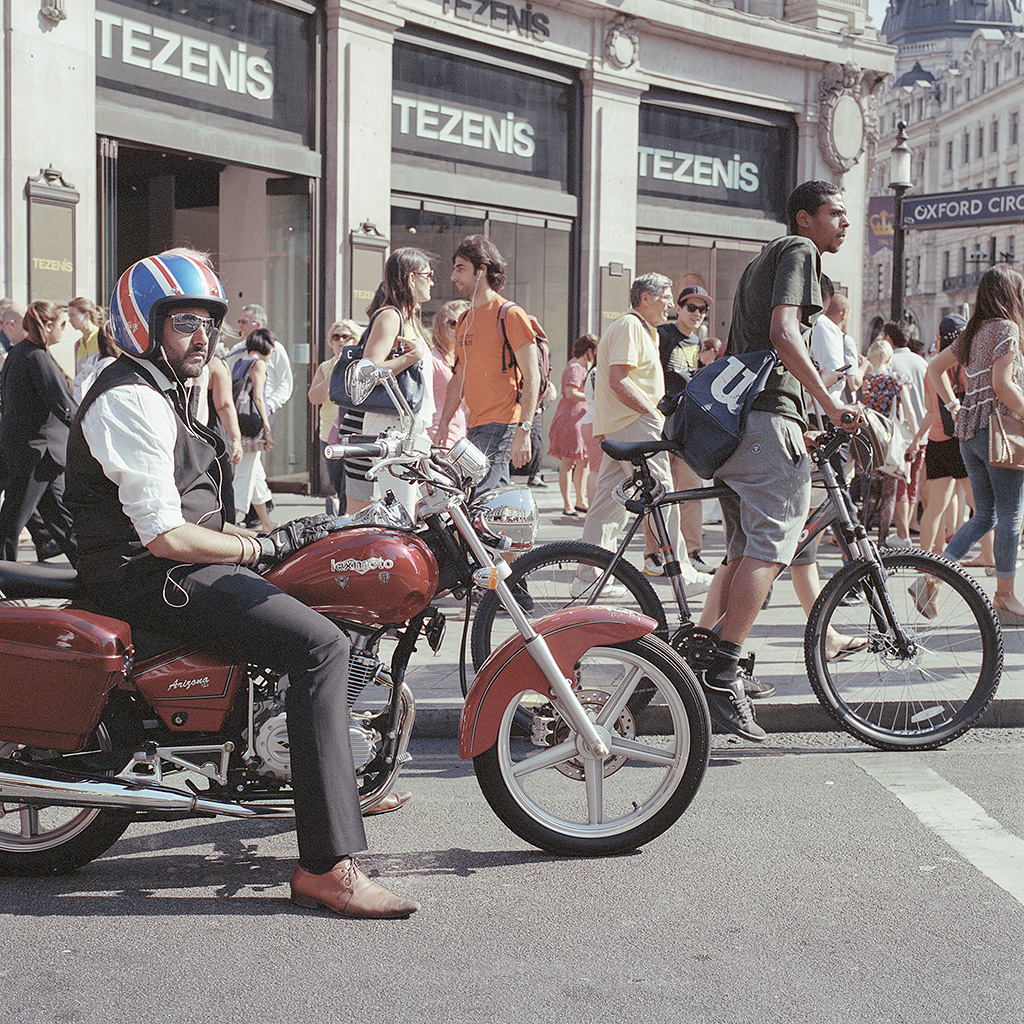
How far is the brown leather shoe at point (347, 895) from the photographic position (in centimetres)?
331

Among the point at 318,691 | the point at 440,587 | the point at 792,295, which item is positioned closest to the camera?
the point at 318,691

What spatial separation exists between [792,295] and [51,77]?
25.4 ft

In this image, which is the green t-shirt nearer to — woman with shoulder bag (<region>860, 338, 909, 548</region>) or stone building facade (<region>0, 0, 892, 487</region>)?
Answer: woman with shoulder bag (<region>860, 338, 909, 548</region>)

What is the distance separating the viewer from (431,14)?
13680 millimetres

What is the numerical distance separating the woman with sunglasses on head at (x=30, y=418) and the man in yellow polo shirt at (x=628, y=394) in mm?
3206

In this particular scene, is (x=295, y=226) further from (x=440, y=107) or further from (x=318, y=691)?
(x=318, y=691)

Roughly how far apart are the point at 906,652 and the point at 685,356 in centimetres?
436

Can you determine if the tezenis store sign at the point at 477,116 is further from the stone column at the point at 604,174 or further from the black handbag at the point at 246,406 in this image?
the black handbag at the point at 246,406

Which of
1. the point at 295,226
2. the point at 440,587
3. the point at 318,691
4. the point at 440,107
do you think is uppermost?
the point at 440,107

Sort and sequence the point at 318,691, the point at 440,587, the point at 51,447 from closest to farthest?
the point at 318,691 → the point at 440,587 → the point at 51,447

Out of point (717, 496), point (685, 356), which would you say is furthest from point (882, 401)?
point (717, 496)

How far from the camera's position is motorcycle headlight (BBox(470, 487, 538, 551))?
12.1 ft

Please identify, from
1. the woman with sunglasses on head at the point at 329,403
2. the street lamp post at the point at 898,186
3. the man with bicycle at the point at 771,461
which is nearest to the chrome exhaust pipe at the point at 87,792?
the man with bicycle at the point at 771,461

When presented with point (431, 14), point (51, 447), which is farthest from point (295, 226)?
point (51, 447)
